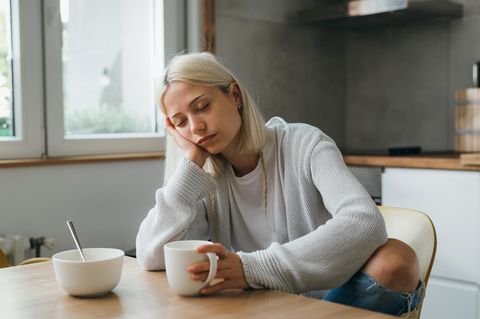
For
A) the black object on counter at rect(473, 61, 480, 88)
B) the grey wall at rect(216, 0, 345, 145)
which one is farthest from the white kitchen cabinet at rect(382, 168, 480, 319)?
the grey wall at rect(216, 0, 345, 145)

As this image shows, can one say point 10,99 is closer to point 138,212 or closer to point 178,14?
point 138,212

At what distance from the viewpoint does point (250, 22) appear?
10.5 feet

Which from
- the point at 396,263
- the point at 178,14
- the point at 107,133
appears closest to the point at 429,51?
the point at 178,14

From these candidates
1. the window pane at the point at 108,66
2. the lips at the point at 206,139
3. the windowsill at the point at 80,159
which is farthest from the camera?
the window pane at the point at 108,66

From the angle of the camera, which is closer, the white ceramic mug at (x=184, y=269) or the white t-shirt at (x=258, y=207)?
the white ceramic mug at (x=184, y=269)

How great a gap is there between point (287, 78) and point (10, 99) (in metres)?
1.50

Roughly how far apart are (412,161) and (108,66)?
1.34 meters

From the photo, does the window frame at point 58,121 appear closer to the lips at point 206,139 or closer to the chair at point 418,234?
the lips at point 206,139

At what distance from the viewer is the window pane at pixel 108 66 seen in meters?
2.60

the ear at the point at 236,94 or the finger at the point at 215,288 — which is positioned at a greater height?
the ear at the point at 236,94

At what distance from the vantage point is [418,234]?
1452 mm

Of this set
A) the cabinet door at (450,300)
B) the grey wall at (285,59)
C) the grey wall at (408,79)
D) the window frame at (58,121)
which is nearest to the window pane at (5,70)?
the window frame at (58,121)

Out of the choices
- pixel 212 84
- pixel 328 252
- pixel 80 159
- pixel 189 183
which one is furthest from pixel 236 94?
pixel 80 159

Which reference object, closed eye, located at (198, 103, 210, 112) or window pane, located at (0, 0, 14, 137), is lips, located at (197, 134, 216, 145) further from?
window pane, located at (0, 0, 14, 137)
